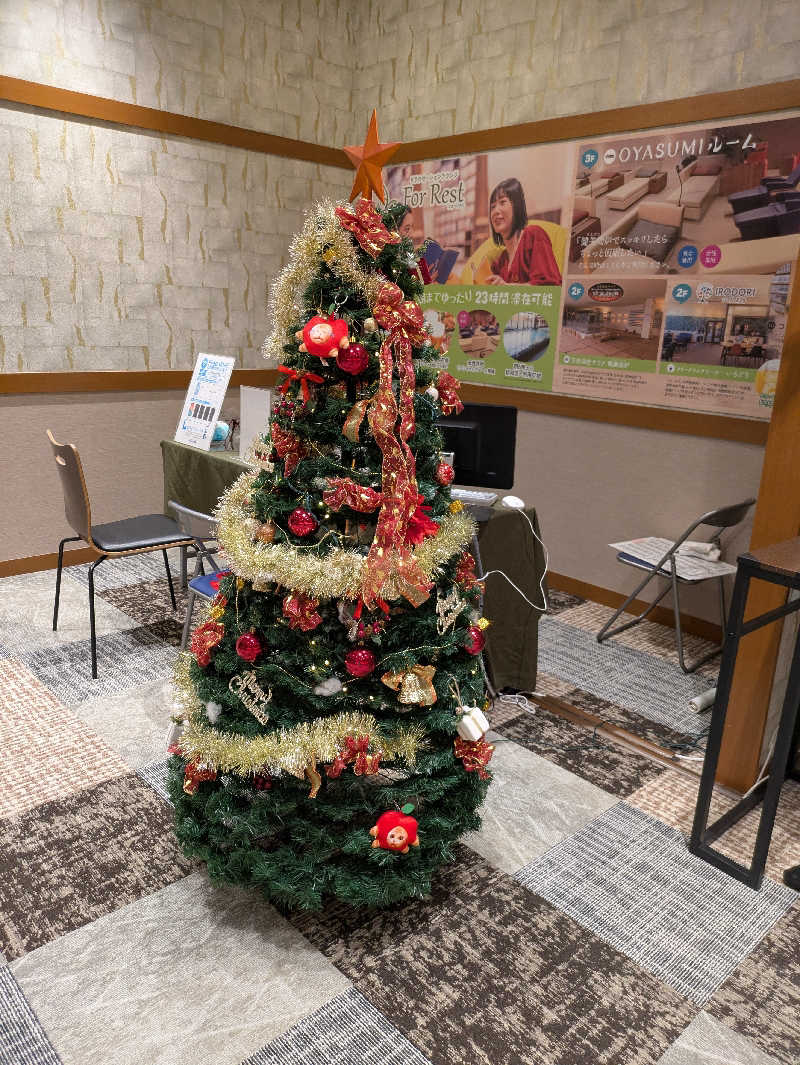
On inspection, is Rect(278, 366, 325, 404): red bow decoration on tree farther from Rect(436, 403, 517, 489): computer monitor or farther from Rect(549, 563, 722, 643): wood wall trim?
Rect(549, 563, 722, 643): wood wall trim

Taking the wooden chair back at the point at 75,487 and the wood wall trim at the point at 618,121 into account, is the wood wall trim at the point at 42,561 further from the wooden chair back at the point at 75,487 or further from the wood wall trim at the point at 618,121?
the wood wall trim at the point at 618,121

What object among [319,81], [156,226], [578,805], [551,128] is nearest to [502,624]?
[578,805]

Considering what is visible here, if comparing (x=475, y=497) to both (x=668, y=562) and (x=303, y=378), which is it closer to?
(x=668, y=562)

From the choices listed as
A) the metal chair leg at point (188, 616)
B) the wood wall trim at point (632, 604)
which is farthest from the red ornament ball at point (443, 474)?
the wood wall trim at point (632, 604)

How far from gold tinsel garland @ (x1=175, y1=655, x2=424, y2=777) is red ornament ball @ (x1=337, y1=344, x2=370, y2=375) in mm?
840

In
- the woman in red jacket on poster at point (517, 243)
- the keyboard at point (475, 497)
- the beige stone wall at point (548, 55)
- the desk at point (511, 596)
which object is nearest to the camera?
the keyboard at point (475, 497)

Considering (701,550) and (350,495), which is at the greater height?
(350,495)

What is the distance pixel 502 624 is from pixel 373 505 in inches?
56.7

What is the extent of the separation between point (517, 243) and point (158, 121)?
2.14 metres

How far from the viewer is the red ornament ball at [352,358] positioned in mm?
1788

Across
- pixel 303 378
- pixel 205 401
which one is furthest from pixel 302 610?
pixel 205 401

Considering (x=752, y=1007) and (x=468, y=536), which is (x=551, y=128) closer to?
(x=468, y=536)

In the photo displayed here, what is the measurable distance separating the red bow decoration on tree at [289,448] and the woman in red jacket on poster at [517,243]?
9.22 feet

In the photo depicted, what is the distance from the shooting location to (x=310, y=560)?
1818mm
